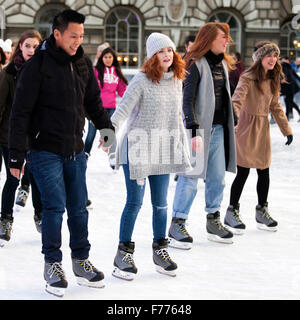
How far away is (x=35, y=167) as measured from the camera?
3.88 metres

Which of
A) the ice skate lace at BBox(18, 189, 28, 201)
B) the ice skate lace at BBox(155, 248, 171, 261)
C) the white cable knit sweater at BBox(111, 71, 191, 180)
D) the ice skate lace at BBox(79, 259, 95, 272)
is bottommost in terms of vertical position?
the ice skate lace at BBox(18, 189, 28, 201)

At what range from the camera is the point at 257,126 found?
223 inches

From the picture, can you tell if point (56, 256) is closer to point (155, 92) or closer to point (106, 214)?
point (155, 92)

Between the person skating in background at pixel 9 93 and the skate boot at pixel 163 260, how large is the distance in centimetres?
130

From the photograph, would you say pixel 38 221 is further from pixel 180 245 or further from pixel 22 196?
pixel 180 245

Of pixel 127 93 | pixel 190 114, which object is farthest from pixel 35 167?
pixel 190 114

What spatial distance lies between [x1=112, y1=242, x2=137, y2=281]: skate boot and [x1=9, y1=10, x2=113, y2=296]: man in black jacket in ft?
1.44

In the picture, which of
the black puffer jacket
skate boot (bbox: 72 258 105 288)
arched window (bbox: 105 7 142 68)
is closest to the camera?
the black puffer jacket

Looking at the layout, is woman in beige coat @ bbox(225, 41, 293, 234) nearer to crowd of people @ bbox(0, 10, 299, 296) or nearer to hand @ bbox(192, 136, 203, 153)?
crowd of people @ bbox(0, 10, 299, 296)

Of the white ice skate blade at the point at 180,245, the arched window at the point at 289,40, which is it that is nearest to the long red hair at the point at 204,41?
the white ice skate blade at the point at 180,245

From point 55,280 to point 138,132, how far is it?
3.49ft

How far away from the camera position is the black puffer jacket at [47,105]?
12.4 ft

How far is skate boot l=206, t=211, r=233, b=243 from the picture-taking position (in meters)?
5.26

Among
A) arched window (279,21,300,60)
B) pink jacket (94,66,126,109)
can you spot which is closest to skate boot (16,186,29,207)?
pink jacket (94,66,126,109)
